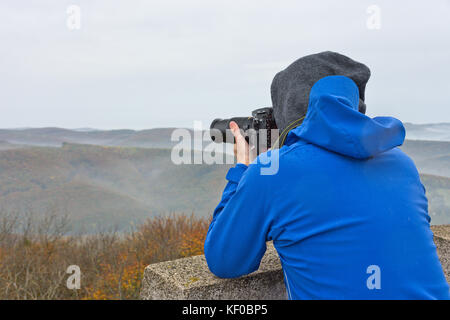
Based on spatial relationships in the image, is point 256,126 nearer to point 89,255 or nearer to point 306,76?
point 306,76

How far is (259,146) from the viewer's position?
1.88 metres

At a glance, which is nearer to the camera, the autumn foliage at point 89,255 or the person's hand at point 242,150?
the person's hand at point 242,150

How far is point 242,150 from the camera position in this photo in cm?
187

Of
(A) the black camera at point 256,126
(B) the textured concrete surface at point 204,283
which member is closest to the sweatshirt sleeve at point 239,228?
(B) the textured concrete surface at point 204,283

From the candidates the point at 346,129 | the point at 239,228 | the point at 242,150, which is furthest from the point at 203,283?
the point at 346,129

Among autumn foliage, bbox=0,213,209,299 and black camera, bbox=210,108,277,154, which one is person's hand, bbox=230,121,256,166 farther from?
autumn foliage, bbox=0,213,209,299

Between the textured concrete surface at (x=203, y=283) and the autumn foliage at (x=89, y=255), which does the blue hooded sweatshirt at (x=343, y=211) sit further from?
the autumn foliage at (x=89, y=255)

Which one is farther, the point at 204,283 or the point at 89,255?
the point at 89,255

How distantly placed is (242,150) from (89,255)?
7.74 meters

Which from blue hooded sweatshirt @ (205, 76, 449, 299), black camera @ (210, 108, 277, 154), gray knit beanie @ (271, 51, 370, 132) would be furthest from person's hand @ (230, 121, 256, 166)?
blue hooded sweatshirt @ (205, 76, 449, 299)

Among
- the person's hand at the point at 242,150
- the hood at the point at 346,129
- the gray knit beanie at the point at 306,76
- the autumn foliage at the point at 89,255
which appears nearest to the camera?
the hood at the point at 346,129

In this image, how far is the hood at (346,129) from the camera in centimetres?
124
